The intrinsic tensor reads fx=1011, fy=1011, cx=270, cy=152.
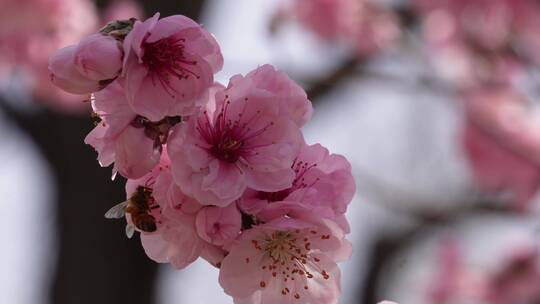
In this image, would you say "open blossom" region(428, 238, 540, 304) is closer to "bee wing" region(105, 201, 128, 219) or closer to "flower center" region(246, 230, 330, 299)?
"flower center" region(246, 230, 330, 299)

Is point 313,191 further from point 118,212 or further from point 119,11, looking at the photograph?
point 119,11

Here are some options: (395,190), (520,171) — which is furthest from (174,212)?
(520,171)

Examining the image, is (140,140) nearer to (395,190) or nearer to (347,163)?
(347,163)

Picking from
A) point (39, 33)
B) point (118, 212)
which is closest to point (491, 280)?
point (39, 33)

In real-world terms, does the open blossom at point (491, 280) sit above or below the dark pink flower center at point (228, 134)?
below

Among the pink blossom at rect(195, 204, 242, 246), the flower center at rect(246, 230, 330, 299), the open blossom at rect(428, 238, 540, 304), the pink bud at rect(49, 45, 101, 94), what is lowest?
the open blossom at rect(428, 238, 540, 304)

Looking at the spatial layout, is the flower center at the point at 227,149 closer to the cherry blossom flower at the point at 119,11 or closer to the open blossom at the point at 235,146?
the open blossom at the point at 235,146

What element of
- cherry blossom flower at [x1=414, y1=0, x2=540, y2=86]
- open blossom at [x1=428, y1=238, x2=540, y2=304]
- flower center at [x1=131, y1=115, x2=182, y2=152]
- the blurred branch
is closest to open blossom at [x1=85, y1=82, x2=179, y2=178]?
flower center at [x1=131, y1=115, x2=182, y2=152]

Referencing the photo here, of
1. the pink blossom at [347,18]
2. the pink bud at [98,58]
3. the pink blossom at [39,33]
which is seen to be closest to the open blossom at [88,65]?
the pink bud at [98,58]
